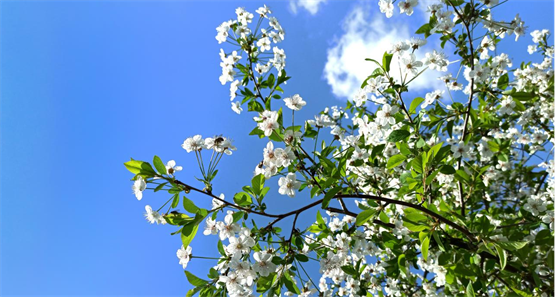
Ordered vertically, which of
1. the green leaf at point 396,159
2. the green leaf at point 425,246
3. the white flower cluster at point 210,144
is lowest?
the green leaf at point 425,246

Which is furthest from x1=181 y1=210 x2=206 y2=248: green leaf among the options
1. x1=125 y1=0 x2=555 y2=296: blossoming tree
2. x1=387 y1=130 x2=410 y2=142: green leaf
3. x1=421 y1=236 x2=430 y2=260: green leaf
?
x1=387 y1=130 x2=410 y2=142: green leaf

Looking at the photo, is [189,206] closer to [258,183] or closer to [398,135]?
[258,183]

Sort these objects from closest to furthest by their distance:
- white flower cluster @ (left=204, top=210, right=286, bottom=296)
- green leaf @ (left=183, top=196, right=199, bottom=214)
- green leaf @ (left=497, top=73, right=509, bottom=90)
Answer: green leaf @ (left=183, top=196, right=199, bottom=214)
white flower cluster @ (left=204, top=210, right=286, bottom=296)
green leaf @ (left=497, top=73, right=509, bottom=90)

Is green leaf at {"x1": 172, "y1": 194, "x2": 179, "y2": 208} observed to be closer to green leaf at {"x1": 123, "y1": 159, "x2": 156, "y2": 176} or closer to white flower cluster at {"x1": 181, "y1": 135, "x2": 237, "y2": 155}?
green leaf at {"x1": 123, "y1": 159, "x2": 156, "y2": 176}

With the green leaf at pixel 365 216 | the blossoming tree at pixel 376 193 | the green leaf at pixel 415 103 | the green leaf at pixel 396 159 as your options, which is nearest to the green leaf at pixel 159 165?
the blossoming tree at pixel 376 193

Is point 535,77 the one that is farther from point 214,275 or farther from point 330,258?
point 214,275

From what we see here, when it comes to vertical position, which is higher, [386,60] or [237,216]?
[386,60]

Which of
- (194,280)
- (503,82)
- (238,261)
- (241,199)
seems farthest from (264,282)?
(503,82)

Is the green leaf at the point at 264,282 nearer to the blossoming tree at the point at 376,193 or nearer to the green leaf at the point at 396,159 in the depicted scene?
the blossoming tree at the point at 376,193

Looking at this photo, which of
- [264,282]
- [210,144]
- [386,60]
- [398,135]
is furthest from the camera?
[386,60]

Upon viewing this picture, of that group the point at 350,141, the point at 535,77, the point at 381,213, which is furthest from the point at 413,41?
the point at 535,77

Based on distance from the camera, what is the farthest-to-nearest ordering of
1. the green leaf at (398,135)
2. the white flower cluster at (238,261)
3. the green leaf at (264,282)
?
1. the green leaf at (398,135)
2. the green leaf at (264,282)
3. the white flower cluster at (238,261)

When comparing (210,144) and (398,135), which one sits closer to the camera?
(210,144)

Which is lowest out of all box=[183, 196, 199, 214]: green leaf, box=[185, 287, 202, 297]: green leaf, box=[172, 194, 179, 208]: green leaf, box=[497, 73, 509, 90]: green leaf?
box=[185, 287, 202, 297]: green leaf
